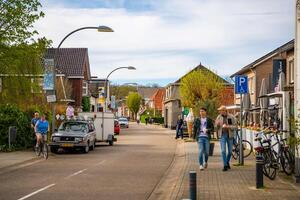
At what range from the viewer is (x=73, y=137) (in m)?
25.0

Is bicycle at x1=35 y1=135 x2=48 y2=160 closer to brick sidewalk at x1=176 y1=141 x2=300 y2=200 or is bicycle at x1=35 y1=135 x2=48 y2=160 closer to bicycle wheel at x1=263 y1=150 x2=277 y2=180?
brick sidewalk at x1=176 y1=141 x2=300 y2=200

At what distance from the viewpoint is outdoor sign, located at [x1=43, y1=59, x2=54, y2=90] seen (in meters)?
25.3

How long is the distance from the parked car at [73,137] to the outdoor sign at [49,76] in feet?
7.11

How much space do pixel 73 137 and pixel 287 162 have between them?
42.6 ft

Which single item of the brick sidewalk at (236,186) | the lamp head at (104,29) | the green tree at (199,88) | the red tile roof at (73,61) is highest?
the red tile roof at (73,61)

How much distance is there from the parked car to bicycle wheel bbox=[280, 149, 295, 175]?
41.7ft

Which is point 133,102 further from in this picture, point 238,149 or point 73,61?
point 238,149

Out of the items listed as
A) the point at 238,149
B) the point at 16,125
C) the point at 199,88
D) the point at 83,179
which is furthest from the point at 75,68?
the point at 83,179

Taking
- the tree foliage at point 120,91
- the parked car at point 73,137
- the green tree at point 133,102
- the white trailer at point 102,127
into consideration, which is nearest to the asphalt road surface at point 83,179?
the parked car at point 73,137

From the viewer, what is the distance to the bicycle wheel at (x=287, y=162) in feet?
45.4

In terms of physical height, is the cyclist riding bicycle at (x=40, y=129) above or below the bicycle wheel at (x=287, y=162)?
above

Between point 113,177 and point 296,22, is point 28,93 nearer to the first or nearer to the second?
point 113,177

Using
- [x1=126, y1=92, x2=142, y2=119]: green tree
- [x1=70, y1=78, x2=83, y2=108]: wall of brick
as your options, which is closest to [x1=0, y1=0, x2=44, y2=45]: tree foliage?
[x1=70, y1=78, x2=83, y2=108]: wall of brick

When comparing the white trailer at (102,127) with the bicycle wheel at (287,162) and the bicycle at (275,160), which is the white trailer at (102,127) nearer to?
the bicycle at (275,160)
